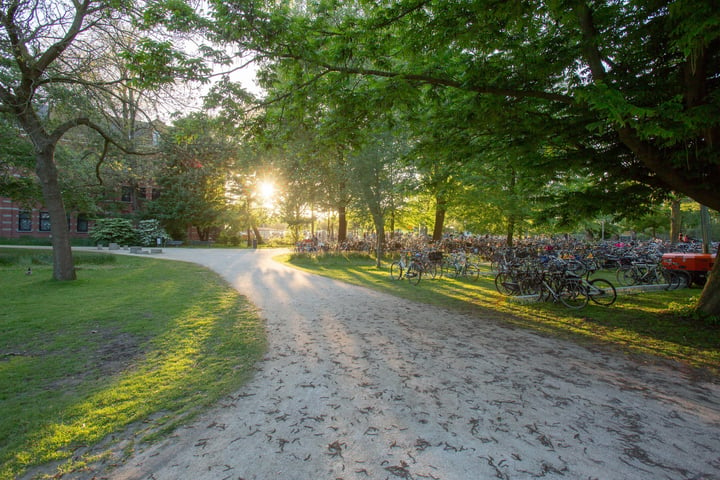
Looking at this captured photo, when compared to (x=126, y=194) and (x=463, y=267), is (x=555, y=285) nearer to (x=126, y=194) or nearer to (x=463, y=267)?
(x=463, y=267)

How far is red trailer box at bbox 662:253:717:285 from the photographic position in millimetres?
11492

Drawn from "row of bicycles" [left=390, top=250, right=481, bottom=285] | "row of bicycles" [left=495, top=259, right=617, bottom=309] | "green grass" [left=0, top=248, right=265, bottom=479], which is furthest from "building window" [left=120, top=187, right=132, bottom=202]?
"row of bicycles" [left=495, top=259, right=617, bottom=309]

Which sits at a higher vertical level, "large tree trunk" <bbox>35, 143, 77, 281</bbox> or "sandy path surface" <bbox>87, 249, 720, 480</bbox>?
"large tree trunk" <bbox>35, 143, 77, 281</bbox>

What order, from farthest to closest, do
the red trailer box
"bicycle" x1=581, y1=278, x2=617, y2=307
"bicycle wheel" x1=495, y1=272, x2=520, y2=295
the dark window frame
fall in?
the dark window frame
the red trailer box
"bicycle wheel" x1=495, y1=272, x2=520, y2=295
"bicycle" x1=581, y1=278, x2=617, y2=307

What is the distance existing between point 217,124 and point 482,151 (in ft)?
18.6

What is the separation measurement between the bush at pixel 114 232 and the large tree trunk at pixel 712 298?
41.0m

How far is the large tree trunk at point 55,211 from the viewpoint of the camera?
35.8 feet

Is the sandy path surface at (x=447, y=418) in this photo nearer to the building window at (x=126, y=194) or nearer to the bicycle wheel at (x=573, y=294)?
the bicycle wheel at (x=573, y=294)

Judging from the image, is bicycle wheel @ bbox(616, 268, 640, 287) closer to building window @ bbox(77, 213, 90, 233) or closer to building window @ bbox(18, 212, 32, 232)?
Answer: building window @ bbox(77, 213, 90, 233)

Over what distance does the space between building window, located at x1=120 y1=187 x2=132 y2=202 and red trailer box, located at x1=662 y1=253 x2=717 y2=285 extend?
46343 millimetres

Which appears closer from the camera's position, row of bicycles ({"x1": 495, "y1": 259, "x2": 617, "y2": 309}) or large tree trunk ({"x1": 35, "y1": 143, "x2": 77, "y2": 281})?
row of bicycles ({"x1": 495, "y1": 259, "x2": 617, "y2": 309})

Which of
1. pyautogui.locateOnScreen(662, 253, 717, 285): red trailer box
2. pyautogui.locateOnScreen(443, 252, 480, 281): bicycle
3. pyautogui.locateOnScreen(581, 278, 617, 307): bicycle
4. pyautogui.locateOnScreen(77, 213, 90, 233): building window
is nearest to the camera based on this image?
pyautogui.locateOnScreen(581, 278, 617, 307): bicycle

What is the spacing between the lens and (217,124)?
680 cm

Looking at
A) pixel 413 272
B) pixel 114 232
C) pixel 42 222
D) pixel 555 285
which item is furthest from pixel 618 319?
pixel 42 222
